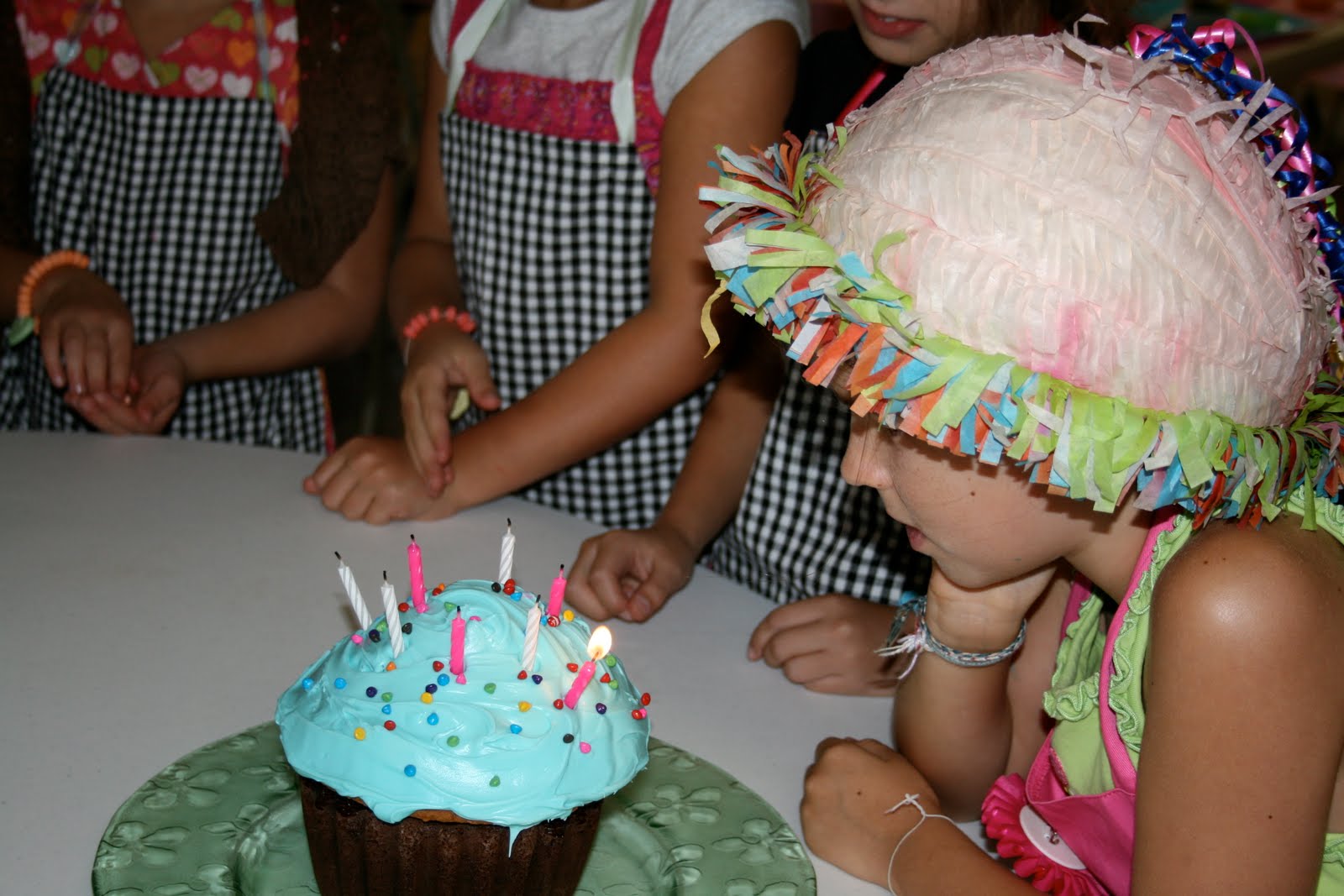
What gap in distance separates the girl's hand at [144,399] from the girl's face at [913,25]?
1023 millimetres

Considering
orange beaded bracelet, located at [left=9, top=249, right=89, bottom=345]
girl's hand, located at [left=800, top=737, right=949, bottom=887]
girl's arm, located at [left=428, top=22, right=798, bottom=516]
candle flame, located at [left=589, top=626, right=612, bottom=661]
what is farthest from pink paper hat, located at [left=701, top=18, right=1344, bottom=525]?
orange beaded bracelet, located at [left=9, top=249, right=89, bottom=345]

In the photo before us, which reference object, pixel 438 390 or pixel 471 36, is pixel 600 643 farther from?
pixel 471 36

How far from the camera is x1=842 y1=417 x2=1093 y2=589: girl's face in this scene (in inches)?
34.4

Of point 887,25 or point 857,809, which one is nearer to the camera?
point 857,809

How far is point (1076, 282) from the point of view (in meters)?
0.76

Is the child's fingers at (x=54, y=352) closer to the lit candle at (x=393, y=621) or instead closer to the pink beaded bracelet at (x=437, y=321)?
the pink beaded bracelet at (x=437, y=321)

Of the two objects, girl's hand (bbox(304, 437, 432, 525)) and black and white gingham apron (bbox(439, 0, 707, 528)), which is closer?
girl's hand (bbox(304, 437, 432, 525))

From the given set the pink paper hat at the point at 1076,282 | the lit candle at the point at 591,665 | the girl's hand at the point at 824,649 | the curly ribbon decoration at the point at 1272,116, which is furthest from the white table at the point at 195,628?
the curly ribbon decoration at the point at 1272,116

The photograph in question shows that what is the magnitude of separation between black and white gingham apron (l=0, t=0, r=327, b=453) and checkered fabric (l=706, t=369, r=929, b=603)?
3.01 feet

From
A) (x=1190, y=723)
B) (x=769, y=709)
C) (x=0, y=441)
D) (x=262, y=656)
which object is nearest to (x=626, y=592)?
(x=769, y=709)

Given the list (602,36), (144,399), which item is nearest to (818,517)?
(602,36)

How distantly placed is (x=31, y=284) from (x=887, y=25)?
128 cm

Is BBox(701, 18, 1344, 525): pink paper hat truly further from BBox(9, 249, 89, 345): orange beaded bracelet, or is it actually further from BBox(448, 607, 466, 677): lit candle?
BBox(9, 249, 89, 345): orange beaded bracelet

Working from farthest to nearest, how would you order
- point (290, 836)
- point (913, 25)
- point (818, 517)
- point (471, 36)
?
point (471, 36), point (818, 517), point (913, 25), point (290, 836)
